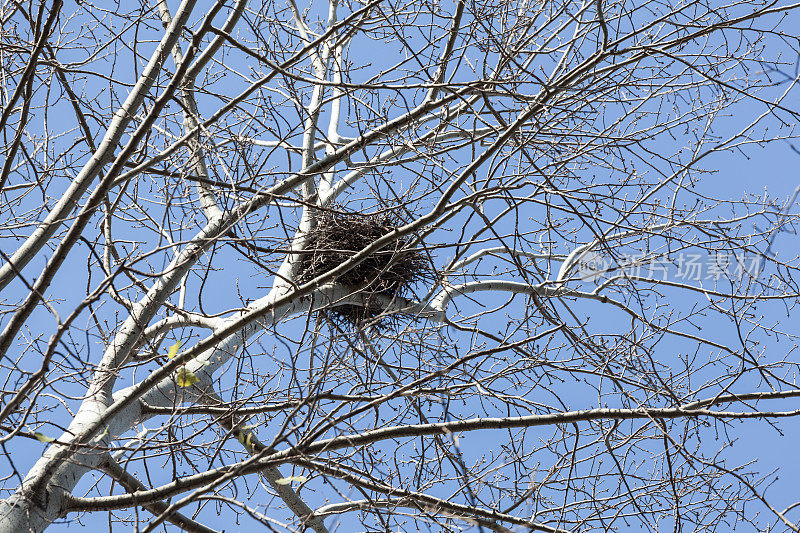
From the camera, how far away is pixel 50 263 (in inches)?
126

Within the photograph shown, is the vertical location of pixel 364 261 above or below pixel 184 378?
above

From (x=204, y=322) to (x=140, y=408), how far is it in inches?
27.8

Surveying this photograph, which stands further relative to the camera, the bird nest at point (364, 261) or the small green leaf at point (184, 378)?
the bird nest at point (364, 261)

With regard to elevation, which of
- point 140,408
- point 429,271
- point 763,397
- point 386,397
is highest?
point 429,271

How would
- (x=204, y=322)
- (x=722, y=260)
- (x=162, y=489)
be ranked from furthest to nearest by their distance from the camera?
(x=722, y=260) → (x=204, y=322) → (x=162, y=489)

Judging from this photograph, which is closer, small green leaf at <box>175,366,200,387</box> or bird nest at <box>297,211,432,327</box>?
small green leaf at <box>175,366,200,387</box>

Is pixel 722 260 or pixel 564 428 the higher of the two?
pixel 722 260

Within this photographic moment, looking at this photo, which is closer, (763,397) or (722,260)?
(763,397)

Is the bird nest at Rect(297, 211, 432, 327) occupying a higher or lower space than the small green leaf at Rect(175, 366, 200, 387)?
higher

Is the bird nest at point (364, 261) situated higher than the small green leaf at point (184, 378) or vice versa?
the bird nest at point (364, 261)

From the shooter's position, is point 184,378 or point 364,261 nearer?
point 184,378

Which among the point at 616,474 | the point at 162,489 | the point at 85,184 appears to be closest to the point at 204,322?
the point at 162,489

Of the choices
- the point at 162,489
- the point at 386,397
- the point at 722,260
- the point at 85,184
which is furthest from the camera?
the point at 722,260

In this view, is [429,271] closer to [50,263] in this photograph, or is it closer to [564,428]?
[564,428]
